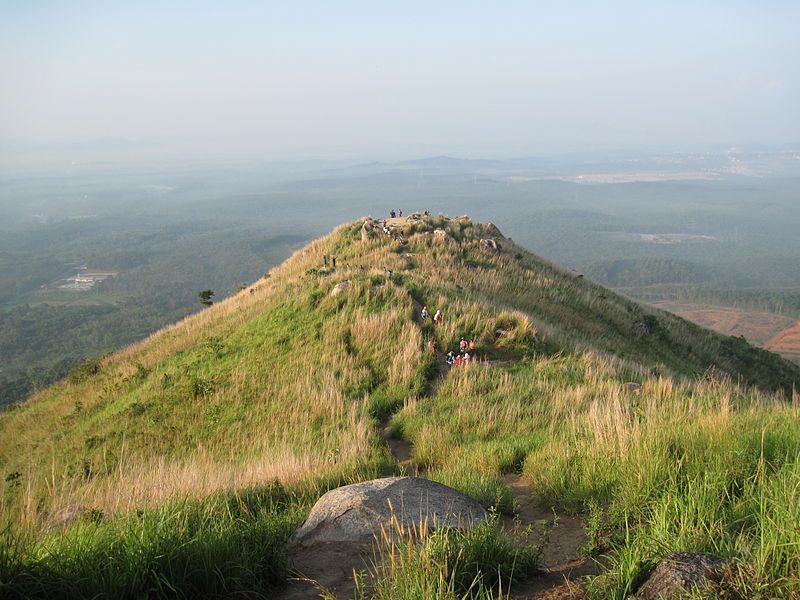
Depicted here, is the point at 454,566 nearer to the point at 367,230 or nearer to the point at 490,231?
the point at 367,230

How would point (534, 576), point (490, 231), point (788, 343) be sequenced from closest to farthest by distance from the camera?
point (534, 576)
point (490, 231)
point (788, 343)

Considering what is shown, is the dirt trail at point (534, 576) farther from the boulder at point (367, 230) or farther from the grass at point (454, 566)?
the boulder at point (367, 230)

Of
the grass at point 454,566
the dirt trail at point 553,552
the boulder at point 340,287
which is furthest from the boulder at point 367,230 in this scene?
the grass at point 454,566

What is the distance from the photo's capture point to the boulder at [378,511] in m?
4.25

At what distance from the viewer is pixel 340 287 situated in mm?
14914

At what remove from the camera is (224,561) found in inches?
144

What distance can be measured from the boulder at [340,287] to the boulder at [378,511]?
33.1ft

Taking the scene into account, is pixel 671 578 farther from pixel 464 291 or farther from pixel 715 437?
pixel 464 291

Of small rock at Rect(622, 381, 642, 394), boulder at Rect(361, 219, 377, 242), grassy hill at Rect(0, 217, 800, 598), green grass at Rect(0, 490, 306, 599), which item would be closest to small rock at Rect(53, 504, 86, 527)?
grassy hill at Rect(0, 217, 800, 598)

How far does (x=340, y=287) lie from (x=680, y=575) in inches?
491

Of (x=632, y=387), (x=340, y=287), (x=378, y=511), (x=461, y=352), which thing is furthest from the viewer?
(x=340, y=287)

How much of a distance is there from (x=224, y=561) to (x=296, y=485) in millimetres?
2278

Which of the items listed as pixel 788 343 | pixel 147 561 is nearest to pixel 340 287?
pixel 147 561

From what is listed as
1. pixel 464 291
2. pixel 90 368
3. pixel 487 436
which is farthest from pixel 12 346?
pixel 487 436
